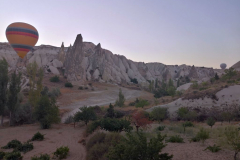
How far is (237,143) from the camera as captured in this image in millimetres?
6527

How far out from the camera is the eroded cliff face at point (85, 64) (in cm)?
5284

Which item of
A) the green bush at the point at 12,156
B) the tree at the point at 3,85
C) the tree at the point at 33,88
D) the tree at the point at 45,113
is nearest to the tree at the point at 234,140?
the green bush at the point at 12,156

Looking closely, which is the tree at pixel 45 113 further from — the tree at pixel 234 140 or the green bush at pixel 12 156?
the tree at pixel 234 140

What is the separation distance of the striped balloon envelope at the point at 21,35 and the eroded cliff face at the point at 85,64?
51.8ft

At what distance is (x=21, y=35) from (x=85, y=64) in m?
28.8

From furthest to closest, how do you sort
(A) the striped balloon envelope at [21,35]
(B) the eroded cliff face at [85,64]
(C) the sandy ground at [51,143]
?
1. (B) the eroded cliff face at [85,64]
2. (A) the striped balloon envelope at [21,35]
3. (C) the sandy ground at [51,143]

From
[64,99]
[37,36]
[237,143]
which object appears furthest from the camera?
[37,36]

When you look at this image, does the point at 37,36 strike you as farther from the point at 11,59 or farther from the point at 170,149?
the point at 170,149

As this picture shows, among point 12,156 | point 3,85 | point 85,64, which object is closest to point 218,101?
point 12,156

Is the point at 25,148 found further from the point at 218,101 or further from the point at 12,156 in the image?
the point at 218,101

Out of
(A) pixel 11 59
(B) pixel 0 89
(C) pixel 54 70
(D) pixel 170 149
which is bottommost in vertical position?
(D) pixel 170 149

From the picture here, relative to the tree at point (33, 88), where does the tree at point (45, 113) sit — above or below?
below

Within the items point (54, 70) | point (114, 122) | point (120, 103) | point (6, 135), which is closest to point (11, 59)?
point (54, 70)

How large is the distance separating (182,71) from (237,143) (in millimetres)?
87438
